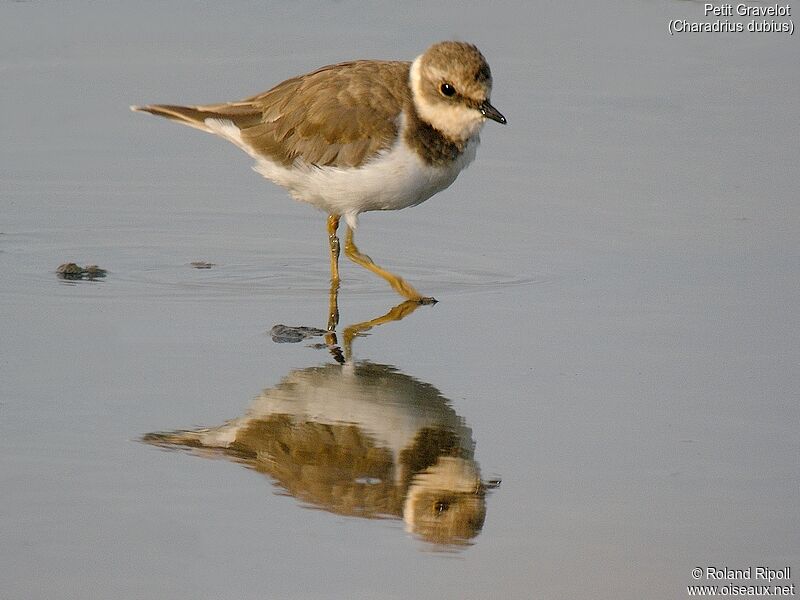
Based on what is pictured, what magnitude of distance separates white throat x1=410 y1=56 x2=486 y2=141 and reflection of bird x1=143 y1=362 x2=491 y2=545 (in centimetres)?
185

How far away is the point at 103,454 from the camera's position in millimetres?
5531

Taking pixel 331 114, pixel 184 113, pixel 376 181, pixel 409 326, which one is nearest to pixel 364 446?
pixel 409 326

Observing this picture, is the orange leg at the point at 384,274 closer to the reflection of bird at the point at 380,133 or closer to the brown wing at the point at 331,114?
the reflection of bird at the point at 380,133

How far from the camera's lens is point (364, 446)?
5.57 m

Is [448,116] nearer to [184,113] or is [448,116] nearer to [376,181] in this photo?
[376,181]

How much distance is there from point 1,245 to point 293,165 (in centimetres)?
169

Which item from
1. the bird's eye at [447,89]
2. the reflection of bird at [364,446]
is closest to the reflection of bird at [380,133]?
the bird's eye at [447,89]

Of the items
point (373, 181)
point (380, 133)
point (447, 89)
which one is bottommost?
point (373, 181)

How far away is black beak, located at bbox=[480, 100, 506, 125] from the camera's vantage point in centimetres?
769

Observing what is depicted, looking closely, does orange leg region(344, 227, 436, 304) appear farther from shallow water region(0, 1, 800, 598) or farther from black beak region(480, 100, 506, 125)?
black beak region(480, 100, 506, 125)

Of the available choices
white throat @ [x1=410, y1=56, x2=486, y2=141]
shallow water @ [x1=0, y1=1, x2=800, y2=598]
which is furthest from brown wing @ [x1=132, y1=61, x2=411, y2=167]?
shallow water @ [x1=0, y1=1, x2=800, y2=598]

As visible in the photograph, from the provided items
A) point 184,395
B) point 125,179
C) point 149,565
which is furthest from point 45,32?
point 149,565

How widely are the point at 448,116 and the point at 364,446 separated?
2.68 metres

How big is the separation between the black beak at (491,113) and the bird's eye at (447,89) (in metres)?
0.18
